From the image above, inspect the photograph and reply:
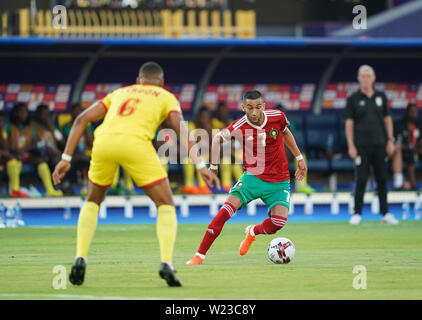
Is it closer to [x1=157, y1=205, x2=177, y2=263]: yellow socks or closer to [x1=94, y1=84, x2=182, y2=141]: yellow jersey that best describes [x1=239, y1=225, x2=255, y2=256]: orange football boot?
[x1=157, y1=205, x2=177, y2=263]: yellow socks

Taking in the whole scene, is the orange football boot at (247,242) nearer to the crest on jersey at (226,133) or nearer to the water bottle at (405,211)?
the crest on jersey at (226,133)

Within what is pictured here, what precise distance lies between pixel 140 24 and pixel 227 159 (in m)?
7.30

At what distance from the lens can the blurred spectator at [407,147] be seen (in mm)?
20219

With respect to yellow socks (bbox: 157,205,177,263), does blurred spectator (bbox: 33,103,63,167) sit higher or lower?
lower

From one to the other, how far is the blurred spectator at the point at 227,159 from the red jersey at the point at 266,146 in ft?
26.7

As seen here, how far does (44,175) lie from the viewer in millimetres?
18906

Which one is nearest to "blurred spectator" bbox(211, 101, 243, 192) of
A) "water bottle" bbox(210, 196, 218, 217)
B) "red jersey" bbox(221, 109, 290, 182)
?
"water bottle" bbox(210, 196, 218, 217)

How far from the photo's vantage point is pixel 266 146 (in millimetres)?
11242

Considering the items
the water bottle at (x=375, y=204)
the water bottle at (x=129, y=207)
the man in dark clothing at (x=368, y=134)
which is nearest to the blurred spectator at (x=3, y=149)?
the water bottle at (x=129, y=207)

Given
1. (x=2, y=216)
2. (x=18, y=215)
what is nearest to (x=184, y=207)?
(x=18, y=215)

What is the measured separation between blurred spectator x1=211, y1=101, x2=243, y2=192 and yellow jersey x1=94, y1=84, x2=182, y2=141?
34.5 feet

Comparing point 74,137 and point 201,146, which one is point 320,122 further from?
point 74,137

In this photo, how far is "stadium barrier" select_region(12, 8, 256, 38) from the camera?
2316cm

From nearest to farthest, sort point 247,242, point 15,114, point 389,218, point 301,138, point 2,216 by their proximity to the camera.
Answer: point 247,242 → point 389,218 → point 2,216 → point 15,114 → point 301,138
